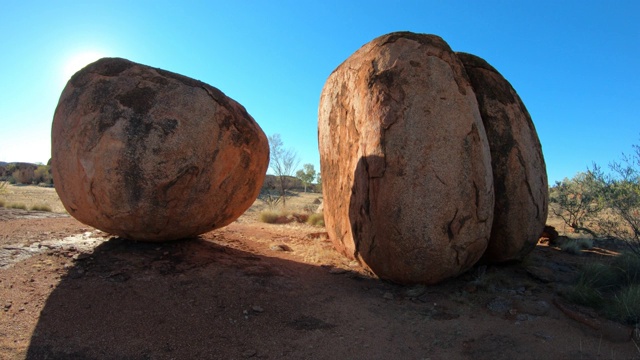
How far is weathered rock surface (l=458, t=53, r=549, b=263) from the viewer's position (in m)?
4.68

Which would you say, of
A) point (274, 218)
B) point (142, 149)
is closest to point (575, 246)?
point (142, 149)

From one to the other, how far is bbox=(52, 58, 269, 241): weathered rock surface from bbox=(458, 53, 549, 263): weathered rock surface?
3220 mm

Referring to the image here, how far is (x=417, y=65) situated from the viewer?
4402 mm

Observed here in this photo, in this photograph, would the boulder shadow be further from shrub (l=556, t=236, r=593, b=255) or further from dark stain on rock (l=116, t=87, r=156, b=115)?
shrub (l=556, t=236, r=593, b=255)

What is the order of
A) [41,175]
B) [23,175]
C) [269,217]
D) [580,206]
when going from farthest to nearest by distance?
[41,175], [23,175], [269,217], [580,206]

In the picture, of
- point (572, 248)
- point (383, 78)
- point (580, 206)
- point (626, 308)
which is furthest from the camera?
point (580, 206)

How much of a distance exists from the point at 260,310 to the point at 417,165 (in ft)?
7.06

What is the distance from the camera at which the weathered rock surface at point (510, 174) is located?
4.68m

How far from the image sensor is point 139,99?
4652mm

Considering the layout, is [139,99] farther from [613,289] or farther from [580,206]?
[580,206]

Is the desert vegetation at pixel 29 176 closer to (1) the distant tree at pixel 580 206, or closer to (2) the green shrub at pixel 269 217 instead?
(2) the green shrub at pixel 269 217

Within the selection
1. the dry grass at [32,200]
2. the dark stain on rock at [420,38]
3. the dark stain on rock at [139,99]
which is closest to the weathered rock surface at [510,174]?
the dark stain on rock at [420,38]

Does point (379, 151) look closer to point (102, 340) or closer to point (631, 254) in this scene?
point (102, 340)

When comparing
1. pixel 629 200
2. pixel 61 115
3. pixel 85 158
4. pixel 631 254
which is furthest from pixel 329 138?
pixel 629 200
